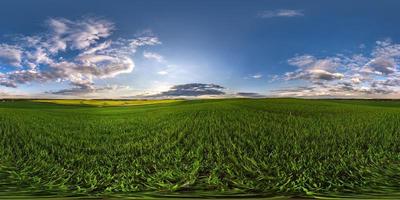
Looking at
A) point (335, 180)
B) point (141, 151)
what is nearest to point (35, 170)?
point (141, 151)

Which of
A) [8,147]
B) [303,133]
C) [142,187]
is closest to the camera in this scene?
[142,187]

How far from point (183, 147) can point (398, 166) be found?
3.00 meters

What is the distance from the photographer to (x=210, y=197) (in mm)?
3582

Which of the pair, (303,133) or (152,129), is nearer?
(303,133)

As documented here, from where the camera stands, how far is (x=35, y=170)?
4.46 meters

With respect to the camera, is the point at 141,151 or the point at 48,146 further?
the point at 48,146

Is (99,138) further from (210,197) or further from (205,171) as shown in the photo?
(210,197)

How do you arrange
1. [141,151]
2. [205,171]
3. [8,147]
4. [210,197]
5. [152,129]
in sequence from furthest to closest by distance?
1. [152,129]
2. [8,147]
3. [141,151]
4. [205,171]
5. [210,197]

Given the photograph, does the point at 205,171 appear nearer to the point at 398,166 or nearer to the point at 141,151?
the point at 141,151

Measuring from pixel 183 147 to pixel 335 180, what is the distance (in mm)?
2499

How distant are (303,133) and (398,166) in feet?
7.14

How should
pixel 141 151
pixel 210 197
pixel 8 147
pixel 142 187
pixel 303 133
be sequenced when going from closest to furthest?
pixel 210 197 < pixel 142 187 < pixel 141 151 < pixel 8 147 < pixel 303 133

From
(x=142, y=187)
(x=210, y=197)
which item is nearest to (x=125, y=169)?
(x=142, y=187)

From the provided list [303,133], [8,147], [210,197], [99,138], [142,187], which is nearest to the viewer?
[210,197]
